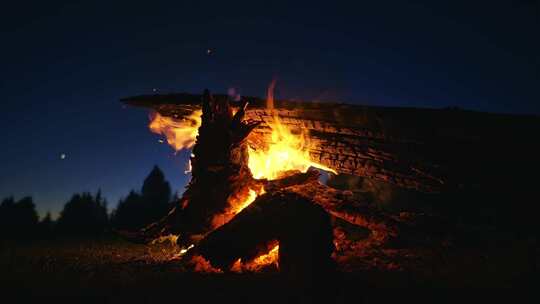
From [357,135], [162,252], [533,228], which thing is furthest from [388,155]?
[162,252]

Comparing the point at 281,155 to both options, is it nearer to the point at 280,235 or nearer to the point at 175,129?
the point at 175,129

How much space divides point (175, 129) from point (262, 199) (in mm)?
5933

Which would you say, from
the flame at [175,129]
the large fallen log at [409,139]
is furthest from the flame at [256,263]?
the flame at [175,129]

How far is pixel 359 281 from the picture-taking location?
5.32 m

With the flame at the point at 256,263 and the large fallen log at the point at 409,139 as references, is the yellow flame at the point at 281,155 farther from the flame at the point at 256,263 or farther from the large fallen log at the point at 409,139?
the flame at the point at 256,263

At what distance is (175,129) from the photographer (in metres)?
11.5

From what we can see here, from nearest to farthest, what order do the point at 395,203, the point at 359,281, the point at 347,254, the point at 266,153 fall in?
the point at 359,281
the point at 347,254
the point at 266,153
the point at 395,203

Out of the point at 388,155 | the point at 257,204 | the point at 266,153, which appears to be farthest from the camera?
the point at 266,153

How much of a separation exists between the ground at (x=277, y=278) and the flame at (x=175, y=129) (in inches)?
194

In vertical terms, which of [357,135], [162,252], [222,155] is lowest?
[162,252]

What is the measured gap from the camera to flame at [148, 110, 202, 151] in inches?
434

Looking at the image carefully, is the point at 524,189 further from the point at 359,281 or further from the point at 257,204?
the point at 257,204

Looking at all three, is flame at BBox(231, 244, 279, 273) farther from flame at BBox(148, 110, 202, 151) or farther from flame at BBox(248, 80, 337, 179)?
flame at BBox(148, 110, 202, 151)

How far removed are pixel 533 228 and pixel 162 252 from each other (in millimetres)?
11645
